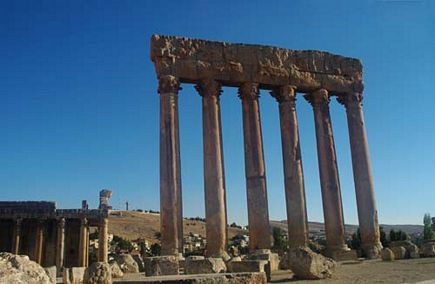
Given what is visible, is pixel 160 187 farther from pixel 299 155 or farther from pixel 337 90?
pixel 337 90

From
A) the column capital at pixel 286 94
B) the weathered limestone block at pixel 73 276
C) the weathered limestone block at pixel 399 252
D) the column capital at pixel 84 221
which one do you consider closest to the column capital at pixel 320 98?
the column capital at pixel 286 94

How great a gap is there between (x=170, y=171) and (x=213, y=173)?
6.06 ft

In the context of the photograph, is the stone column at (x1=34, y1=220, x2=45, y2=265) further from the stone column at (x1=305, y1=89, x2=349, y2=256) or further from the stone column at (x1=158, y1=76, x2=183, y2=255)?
the stone column at (x1=305, y1=89, x2=349, y2=256)

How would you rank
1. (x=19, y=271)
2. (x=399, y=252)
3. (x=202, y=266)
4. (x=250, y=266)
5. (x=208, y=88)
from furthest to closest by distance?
(x=208, y=88)
(x=399, y=252)
(x=202, y=266)
(x=250, y=266)
(x=19, y=271)

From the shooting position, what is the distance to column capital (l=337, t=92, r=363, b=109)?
23.3m

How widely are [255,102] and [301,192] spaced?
4.71 m

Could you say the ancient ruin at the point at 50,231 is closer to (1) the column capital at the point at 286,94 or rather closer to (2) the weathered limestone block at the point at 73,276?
(1) the column capital at the point at 286,94

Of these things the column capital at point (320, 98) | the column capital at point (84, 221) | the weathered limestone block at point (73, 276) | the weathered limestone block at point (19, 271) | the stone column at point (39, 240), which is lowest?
the weathered limestone block at point (73, 276)

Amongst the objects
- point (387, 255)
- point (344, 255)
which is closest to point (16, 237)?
point (344, 255)

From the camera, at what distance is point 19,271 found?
482 cm

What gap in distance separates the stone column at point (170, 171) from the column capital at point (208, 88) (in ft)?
3.91

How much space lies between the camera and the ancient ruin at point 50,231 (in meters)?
36.7

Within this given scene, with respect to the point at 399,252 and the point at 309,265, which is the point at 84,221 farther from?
the point at 309,265

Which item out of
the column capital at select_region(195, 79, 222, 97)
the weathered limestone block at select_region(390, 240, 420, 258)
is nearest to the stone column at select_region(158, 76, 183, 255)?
the column capital at select_region(195, 79, 222, 97)
